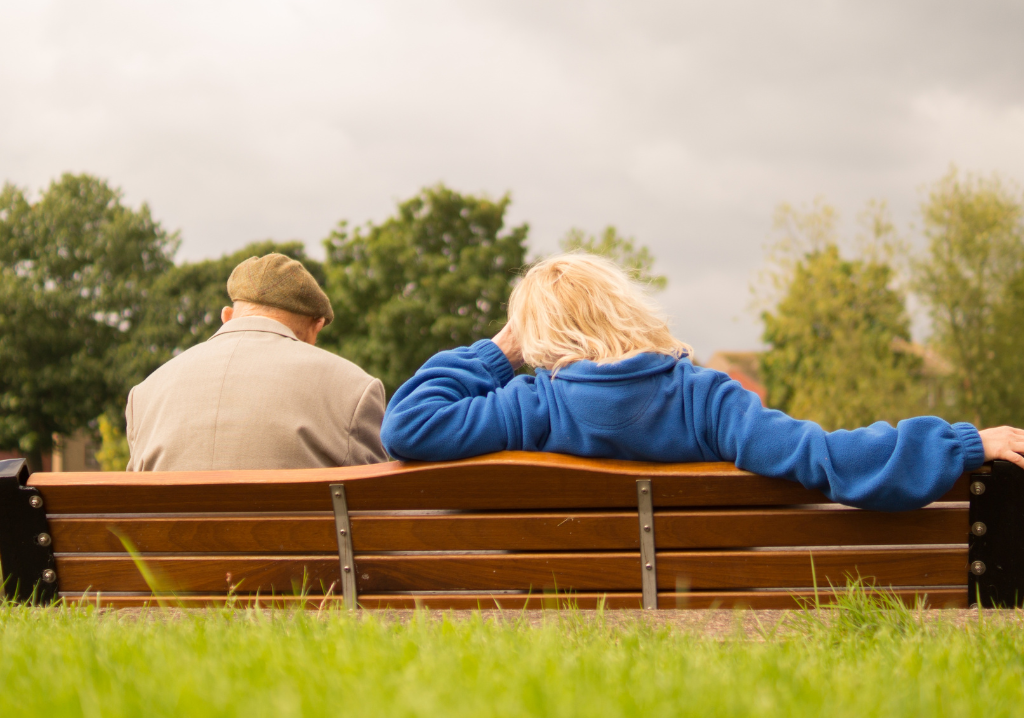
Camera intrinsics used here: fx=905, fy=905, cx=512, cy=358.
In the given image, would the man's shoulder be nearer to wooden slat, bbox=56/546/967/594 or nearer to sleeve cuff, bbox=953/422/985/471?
wooden slat, bbox=56/546/967/594

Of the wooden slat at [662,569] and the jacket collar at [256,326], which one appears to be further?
the jacket collar at [256,326]

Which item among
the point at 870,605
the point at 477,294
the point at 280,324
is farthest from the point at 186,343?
the point at 870,605

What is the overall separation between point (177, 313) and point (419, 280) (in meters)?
9.70

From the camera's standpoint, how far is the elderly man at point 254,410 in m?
3.78

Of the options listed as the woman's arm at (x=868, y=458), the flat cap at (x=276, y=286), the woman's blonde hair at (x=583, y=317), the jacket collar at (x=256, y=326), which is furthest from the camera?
the flat cap at (x=276, y=286)

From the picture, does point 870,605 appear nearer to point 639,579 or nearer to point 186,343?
point 639,579

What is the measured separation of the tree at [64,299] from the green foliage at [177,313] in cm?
79

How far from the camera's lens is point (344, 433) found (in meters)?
3.96

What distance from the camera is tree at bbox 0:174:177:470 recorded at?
34031mm

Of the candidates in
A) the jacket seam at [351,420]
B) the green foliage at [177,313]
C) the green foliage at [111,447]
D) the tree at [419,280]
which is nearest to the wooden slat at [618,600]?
the jacket seam at [351,420]

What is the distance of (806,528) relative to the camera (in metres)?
2.88

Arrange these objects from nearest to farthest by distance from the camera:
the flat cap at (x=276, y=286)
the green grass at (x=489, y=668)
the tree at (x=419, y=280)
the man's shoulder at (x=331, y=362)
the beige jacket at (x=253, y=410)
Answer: the green grass at (x=489, y=668)
the beige jacket at (x=253, y=410)
the man's shoulder at (x=331, y=362)
the flat cap at (x=276, y=286)
the tree at (x=419, y=280)

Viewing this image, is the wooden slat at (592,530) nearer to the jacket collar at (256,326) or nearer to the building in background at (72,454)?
→ the jacket collar at (256,326)

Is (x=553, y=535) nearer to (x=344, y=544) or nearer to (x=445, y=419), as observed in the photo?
(x=445, y=419)
